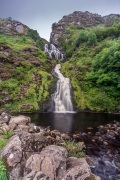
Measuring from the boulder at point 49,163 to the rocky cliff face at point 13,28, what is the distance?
293 feet

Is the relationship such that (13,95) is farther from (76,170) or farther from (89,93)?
(76,170)

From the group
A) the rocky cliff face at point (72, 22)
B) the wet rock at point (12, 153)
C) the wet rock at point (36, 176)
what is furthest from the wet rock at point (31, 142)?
the rocky cliff face at point (72, 22)

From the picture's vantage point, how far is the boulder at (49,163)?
9523 millimetres

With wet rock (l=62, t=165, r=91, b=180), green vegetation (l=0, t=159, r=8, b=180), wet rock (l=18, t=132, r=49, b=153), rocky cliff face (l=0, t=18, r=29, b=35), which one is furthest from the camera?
rocky cliff face (l=0, t=18, r=29, b=35)

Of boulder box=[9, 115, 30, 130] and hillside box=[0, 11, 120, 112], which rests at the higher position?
hillside box=[0, 11, 120, 112]

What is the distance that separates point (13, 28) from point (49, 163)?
10042 cm

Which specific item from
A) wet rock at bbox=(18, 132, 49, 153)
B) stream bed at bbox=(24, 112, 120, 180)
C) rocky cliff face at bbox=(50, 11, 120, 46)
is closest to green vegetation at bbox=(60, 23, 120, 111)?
stream bed at bbox=(24, 112, 120, 180)

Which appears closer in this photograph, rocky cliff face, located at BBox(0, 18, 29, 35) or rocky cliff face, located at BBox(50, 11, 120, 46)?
rocky cliff face, located at BBox(50, 11, 120, 46)

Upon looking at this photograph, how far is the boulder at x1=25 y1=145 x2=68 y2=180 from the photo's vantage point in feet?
31.2

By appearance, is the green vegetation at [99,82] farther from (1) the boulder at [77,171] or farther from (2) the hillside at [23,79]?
(1) the boulder at [77,171]

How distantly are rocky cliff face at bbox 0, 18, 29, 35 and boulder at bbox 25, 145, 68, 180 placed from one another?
89.3m

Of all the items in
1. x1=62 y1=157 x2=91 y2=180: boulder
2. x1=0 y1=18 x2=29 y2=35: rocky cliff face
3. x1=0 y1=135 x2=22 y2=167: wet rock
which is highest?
x1=0 y1=18 x2=29 y2=35: rocky cliff face

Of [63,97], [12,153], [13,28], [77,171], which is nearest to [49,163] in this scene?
[77,171]

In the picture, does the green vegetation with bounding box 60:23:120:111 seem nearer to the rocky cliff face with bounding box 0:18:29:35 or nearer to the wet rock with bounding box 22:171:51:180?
the wet rock with bounding box 22:171:51:180
